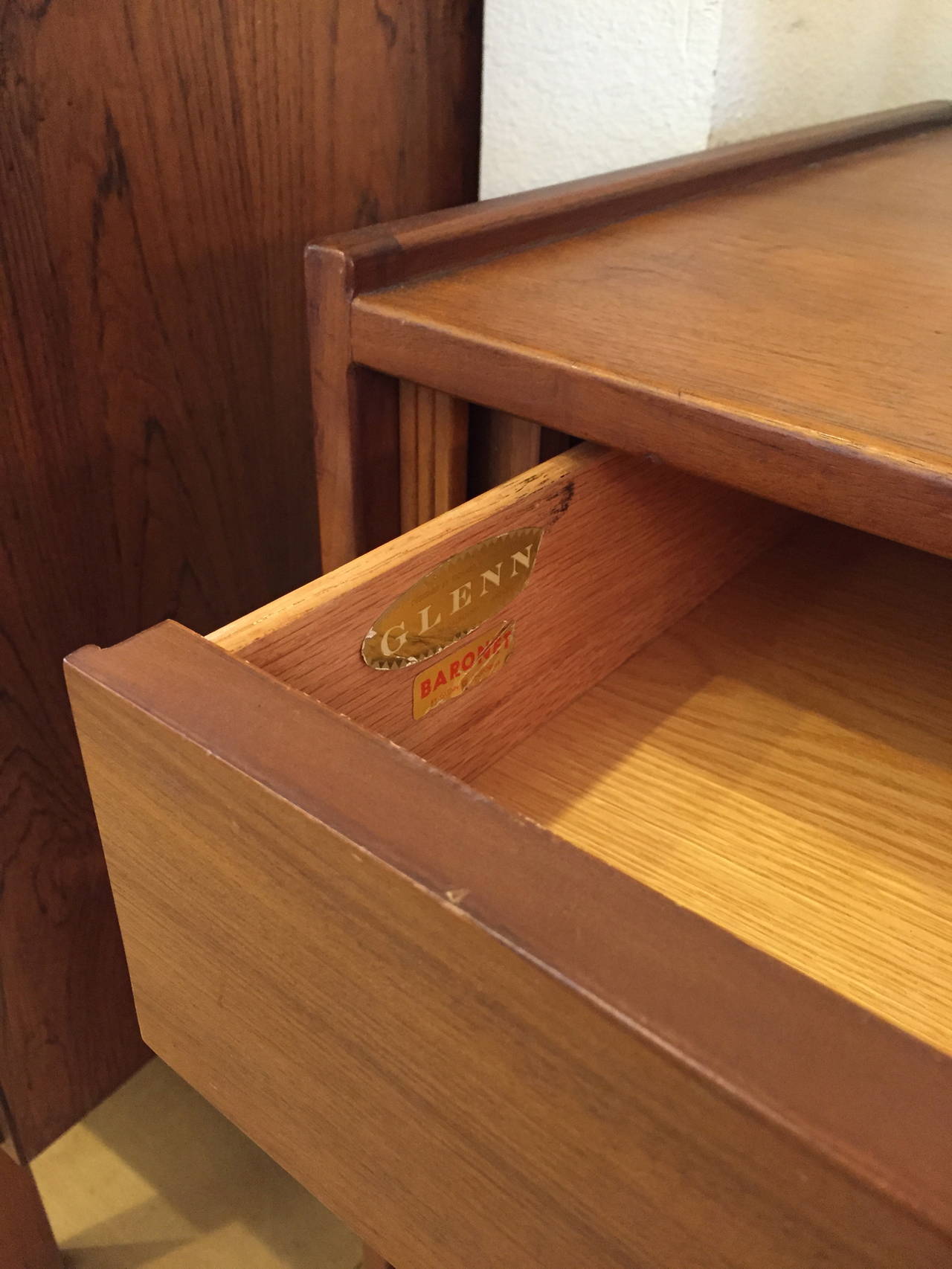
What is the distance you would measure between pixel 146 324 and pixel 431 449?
0.23 m

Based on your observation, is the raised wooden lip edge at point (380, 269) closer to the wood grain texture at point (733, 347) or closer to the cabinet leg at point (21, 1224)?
the wood grain texture at point (733, 347)

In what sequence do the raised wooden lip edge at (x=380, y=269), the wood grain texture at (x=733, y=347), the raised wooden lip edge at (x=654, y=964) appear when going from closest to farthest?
the raised wooden lip edge at (x=654, y=964) → the wood grain texture at (x=733, y=347) → the raised wooden lip edge at (x=380, y=269)

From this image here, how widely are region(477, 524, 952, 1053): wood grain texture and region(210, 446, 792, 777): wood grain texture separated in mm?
24

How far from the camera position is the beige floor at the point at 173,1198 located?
0.82 m

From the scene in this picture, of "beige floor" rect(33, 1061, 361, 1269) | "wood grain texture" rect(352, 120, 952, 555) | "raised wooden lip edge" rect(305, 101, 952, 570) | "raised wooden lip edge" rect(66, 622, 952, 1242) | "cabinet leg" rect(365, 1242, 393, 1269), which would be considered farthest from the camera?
"beige floor" rect(33, 1061, 361, 1269)

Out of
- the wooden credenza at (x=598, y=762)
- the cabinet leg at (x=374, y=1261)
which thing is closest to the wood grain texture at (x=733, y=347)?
the wooden credenza at (x=598, y=762)

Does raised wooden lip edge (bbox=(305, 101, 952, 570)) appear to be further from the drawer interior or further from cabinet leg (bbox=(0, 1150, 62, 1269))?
cabinet leg (bbox=(0, 1150, 62, 1269))

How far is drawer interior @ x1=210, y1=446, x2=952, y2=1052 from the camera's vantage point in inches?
15.7

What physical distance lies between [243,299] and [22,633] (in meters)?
0.27

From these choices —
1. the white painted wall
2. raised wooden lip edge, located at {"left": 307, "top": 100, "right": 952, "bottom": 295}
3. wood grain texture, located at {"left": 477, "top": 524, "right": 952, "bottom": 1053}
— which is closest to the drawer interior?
wood grain texture, located at {"left": 477, "top": 524, "right": 952, "bottom": 1053}

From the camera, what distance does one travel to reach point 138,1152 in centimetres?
89

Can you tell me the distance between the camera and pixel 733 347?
44 centimetres

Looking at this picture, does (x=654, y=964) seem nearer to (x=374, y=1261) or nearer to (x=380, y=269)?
(x=380, y=269)

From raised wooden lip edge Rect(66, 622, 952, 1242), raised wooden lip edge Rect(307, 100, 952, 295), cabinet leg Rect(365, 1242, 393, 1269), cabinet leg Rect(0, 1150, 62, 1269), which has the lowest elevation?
cabinet leg Rect(0, 1150, 62, 1269)
